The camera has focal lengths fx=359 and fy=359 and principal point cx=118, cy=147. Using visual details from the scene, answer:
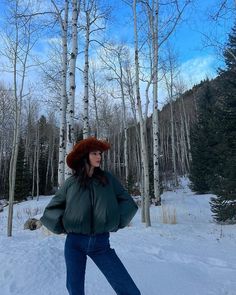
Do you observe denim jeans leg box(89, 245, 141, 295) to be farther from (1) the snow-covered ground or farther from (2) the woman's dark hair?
(1) the snow-covered ground

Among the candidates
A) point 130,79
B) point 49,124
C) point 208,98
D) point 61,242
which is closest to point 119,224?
point 61,242

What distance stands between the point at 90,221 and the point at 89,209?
0.10m

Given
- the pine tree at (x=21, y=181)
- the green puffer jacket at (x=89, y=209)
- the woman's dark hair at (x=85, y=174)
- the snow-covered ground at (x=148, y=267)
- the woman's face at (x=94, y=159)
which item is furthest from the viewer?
the pine tree at (x=21, y=181)

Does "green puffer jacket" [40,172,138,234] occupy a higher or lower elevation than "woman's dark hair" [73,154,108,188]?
lower

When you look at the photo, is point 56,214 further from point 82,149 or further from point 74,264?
point 82,149

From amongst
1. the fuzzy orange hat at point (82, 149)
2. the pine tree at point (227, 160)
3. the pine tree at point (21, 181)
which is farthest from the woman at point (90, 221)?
the pine tree at point (21, 181)

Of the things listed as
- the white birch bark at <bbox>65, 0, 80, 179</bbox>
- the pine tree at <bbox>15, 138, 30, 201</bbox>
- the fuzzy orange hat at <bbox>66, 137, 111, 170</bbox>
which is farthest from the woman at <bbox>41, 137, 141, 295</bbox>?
the pine tree at <bbox>15, 138, 30, 201</bbox>

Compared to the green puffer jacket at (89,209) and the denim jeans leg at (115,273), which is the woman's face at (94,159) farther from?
the denim jeans leg at (115,273)

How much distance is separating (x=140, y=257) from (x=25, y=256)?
6.47 feet

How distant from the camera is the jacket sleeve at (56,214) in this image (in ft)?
10.4

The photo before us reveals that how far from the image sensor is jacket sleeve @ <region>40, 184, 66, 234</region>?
3181mm

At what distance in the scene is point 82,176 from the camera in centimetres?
329

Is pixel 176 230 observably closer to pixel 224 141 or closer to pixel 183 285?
pixel 224 141

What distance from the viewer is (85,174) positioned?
10.9ft
